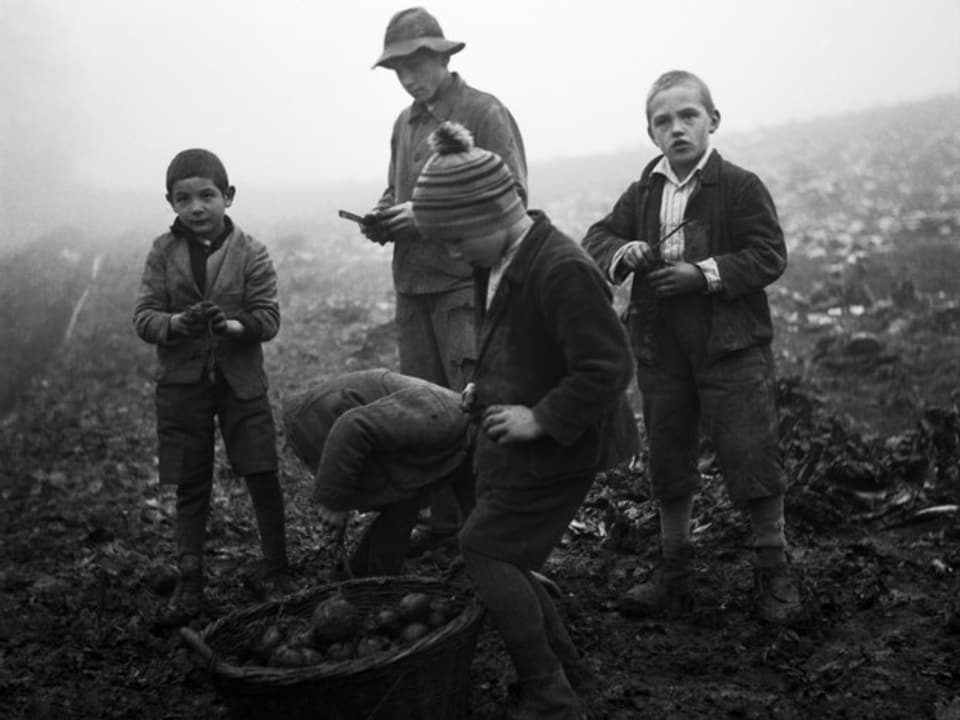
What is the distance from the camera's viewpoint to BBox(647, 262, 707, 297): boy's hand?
355cm

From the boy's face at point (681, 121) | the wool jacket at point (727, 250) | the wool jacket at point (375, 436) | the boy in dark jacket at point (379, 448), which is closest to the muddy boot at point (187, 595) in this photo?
the boy in dark jacket at point (379, 448)

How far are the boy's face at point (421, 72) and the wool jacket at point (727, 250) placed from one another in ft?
4.20

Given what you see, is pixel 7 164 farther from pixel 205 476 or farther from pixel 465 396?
pixel 465 396

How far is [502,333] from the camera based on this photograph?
2848mm

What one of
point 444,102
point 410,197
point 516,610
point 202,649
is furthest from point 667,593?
point 444,102

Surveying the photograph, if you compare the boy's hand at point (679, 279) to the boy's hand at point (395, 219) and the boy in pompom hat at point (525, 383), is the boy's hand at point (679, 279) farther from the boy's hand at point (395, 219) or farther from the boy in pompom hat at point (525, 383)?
the boy's hand at point (395, 219)

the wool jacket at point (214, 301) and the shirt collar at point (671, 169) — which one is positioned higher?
the shirt collar at point (671, 169)

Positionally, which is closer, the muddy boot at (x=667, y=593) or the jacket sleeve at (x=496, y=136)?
the muddy boot at (x=667, y=593)

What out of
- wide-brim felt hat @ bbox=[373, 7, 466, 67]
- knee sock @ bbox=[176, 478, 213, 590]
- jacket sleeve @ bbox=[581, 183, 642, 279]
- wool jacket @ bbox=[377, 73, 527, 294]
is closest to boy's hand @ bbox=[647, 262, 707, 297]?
jacket sleeve @ bbox=[581, 183, 642, 279]

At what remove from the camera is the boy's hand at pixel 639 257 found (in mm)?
3613

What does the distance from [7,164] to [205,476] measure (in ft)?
55.8

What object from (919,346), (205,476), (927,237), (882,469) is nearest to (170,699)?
(205,476)

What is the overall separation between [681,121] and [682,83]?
0.48 feet

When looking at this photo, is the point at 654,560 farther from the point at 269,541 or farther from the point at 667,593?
the point at 269,541
